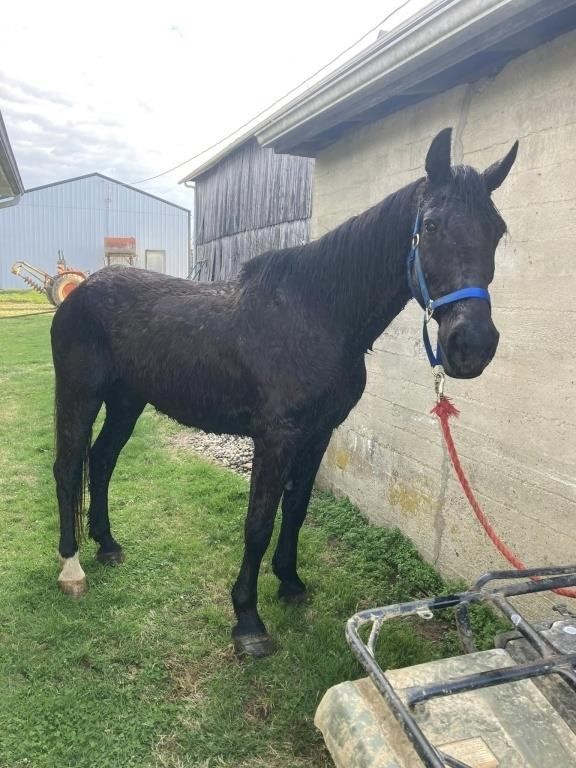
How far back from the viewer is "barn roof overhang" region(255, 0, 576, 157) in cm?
234

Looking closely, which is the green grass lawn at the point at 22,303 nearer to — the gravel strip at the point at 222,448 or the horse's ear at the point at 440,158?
the gravel strip at the point at 222,448

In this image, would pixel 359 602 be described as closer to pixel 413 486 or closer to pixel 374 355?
pixel 413 486

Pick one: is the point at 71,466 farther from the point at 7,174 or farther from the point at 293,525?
the point at 7,174

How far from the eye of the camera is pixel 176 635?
2.87 metres

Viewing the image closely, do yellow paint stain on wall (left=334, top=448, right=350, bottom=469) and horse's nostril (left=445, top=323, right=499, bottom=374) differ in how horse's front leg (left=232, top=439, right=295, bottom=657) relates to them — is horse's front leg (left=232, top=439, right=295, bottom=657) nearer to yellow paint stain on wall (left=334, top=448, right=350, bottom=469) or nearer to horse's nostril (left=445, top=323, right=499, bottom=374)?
horse's nostril (left=445, top=323, right=499, bottom=374)

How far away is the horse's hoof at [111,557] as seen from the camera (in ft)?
11.8

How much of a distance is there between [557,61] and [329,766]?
3206 mm

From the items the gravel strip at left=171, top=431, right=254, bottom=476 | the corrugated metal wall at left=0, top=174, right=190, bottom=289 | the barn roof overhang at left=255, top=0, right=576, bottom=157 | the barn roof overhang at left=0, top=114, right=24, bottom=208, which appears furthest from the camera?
the corrugated metal wall at left=0, top=174, right=190, bottom=289

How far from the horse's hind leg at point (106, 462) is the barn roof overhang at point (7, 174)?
16.1ft

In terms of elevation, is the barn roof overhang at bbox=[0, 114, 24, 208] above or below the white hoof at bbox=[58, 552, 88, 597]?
above

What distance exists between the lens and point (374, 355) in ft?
13.7

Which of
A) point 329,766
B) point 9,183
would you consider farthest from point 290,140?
point 9,183

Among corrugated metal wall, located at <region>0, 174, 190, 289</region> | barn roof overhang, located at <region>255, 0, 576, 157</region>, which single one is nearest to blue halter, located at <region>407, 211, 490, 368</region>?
barn roof overhang, located at <region>255, 0, 576, 157</region>

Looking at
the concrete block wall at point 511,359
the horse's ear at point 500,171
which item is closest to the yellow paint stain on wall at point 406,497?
the concrete block wall at point 511,359
